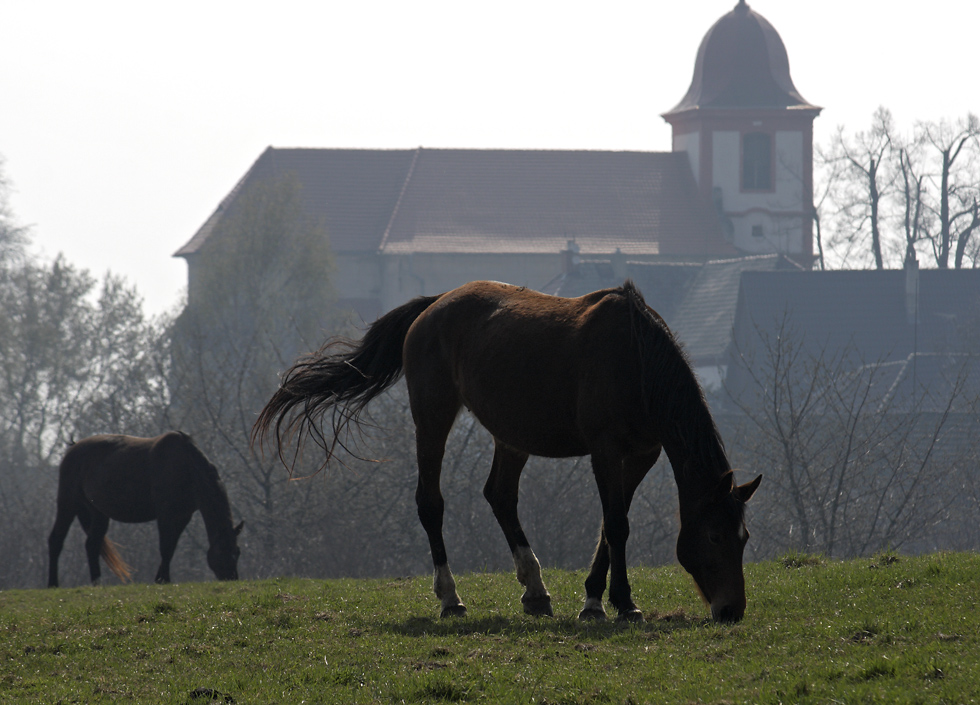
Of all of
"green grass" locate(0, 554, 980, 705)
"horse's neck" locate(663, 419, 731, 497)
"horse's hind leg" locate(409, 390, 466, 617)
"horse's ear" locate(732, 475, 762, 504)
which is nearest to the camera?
"green grass" locate(0, 554, 980, 705)

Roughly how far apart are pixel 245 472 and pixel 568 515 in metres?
6.45

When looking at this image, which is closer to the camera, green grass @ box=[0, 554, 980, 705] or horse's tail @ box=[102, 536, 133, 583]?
green grass @ box=[0, 554, 980, 705]

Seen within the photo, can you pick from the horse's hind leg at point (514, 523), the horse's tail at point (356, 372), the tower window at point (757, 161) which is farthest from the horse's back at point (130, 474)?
the tower window at point (757, 161)

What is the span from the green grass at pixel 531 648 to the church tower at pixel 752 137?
218 ft

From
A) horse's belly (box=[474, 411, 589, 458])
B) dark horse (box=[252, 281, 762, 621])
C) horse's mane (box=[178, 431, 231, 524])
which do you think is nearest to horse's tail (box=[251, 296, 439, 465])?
dark horse (box=[252, 281, 762, 621])

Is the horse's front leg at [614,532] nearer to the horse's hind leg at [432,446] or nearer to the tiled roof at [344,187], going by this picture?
the horse's hind leg at [432,446]

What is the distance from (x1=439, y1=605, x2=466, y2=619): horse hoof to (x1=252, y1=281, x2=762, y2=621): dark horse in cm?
1

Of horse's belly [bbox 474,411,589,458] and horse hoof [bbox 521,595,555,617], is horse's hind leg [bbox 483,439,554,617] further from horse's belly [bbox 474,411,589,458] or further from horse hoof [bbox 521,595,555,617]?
horse's belly [bbox 474,411,589,458]

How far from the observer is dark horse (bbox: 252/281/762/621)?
6.51 metres

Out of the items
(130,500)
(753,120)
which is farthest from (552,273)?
(130,500)

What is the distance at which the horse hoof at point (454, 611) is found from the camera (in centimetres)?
738

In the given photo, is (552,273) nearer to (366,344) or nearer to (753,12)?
(753,12)

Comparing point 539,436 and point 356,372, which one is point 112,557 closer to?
point 356,372

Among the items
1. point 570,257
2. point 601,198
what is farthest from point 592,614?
point 601,198
